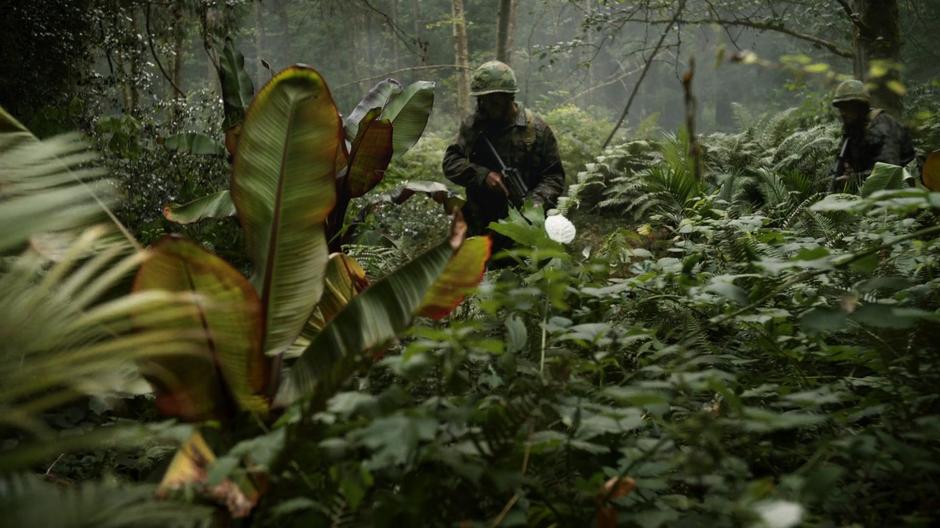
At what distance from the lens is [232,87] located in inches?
211

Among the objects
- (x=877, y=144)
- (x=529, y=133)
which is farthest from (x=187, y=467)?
(x=877, y=144)

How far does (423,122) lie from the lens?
5.04 m

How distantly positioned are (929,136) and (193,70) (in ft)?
104

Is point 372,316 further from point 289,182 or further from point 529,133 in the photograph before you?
point 529,133

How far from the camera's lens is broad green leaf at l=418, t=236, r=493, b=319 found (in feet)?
6.94

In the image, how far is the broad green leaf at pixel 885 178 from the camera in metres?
3.88

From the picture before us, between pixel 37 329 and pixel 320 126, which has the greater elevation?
pixel 320 126

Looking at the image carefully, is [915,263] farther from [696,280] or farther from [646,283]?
[646,283]

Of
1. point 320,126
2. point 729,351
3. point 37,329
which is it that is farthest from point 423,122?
point 37,329

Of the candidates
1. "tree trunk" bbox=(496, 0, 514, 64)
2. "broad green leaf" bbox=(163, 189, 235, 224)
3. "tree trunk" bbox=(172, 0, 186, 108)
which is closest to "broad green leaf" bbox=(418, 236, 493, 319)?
"broad green leaf" bbox=(163, 189, 235, 224)

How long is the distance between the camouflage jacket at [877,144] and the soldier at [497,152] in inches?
120

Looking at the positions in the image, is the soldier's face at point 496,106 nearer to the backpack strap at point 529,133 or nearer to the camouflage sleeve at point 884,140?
the backpack strap at point 529,133

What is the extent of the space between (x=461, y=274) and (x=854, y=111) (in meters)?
6.39

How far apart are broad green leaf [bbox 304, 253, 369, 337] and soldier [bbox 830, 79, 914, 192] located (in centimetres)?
565
